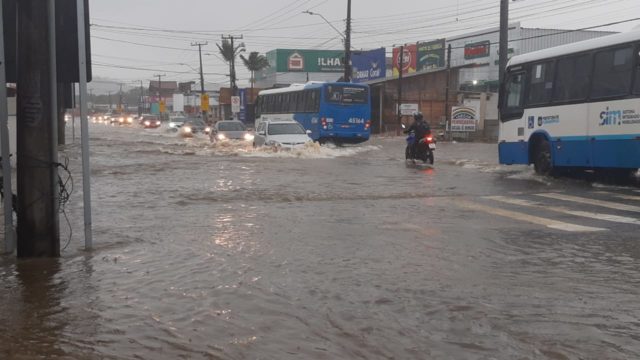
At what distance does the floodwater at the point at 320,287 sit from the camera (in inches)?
173

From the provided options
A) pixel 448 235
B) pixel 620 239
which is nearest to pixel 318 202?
pixel 448 235

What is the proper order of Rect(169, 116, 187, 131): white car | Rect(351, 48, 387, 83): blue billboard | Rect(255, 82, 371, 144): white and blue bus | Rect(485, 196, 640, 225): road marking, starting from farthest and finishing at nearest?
1. Rect(351, 48, 387, 83): blue billboard
2. Rect(169, 116, 187, 131): white car
3. Rect(255, 82, 371, 144): white and blue bus
4. Rect(485, 196, 640, 225): road marking

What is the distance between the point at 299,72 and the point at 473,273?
81207 mm

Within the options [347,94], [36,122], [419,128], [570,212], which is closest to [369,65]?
[347,94]

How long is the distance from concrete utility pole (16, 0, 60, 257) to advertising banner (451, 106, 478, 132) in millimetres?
35827

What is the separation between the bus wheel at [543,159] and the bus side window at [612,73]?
2067 millimetres

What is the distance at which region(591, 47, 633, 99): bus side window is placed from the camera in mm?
13031

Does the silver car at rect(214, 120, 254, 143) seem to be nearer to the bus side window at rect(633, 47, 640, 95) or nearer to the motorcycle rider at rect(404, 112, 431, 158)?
the motorcycle rider at rect(404, 112, 431, 158)

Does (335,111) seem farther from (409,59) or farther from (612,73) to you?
(409,59)

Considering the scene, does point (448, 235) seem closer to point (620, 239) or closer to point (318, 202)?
point (620, 239)

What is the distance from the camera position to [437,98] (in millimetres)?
50469

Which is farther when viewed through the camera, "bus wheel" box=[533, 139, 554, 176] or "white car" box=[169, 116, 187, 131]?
"white car" box=[169, 116, 187, 131]

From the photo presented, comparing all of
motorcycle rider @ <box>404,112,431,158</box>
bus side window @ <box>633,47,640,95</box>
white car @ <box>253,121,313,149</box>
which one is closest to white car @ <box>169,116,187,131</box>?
white car @ <box>253,121,313,149</box>

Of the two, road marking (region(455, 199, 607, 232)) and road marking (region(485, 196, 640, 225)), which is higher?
road marking (region(485, 196, 640, 225))
